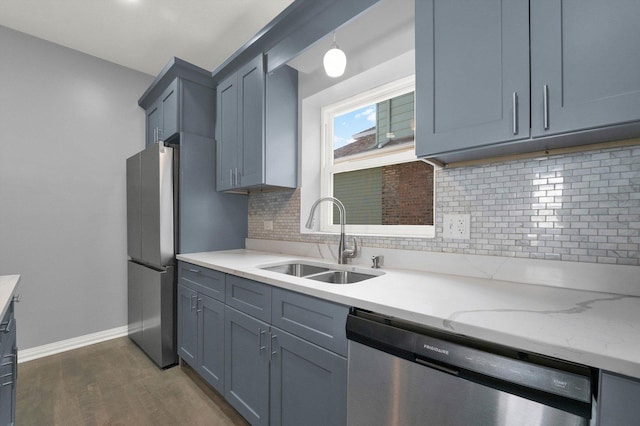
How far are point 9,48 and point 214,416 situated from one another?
10.6ft

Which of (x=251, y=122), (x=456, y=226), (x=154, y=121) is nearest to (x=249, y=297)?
(x=456, y=226)

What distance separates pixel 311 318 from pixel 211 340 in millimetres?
1004

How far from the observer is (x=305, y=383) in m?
1.22

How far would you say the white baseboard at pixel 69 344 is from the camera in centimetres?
236

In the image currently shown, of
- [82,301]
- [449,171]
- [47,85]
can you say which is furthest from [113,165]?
[449,171]

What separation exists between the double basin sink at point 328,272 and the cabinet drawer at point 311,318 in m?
0.24

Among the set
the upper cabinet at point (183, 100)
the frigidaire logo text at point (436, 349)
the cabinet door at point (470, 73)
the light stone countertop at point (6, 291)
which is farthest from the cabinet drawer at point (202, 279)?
the cabinet door at point (470, 73)

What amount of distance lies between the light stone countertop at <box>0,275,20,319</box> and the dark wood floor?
903mm

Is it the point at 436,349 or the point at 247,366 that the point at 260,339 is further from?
the point at 436,349

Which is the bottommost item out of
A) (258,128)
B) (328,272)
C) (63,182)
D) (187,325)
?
(187,325)

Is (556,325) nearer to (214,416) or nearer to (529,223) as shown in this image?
(529,223)

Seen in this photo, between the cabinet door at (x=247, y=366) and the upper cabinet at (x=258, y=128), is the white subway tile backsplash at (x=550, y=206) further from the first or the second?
the upper cabinet at (x=258, y=128)

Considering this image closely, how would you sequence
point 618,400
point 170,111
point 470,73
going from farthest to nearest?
1. point 170,111
2. point 470,73
3. point 618,400

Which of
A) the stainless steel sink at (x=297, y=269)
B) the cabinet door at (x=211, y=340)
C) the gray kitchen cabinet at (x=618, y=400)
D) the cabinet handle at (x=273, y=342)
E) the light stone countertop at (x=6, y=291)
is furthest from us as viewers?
the stainless steel sink at (x=297, y=269)
